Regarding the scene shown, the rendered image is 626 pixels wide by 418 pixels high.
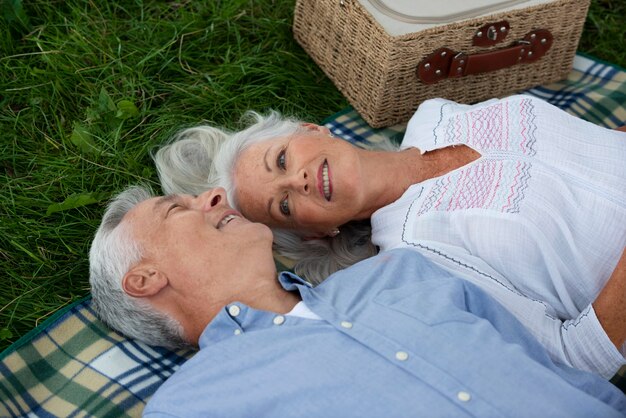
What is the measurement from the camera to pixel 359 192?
3.13 m

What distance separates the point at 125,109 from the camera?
3979 mm

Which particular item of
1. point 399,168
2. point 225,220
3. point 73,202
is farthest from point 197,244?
point 73,202

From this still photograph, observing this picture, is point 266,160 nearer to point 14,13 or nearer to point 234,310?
point 234,310

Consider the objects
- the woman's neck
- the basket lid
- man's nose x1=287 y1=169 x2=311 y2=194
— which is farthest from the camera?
the basket lid

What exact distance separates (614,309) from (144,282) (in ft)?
5.66

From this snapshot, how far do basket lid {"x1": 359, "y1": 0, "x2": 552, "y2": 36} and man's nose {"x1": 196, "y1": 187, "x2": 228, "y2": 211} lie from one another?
4.43ft

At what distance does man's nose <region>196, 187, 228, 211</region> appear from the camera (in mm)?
2846

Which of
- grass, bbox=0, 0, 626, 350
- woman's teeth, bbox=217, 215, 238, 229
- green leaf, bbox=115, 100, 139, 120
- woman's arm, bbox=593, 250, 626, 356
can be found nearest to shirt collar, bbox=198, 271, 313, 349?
woman's teeth, bbox=217, 215, 238, 229

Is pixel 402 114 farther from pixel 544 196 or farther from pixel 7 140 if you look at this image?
pixel 7 140

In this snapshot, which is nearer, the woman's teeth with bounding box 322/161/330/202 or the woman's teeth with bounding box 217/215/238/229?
the woman's teeth with bounding box 217/215/238/229

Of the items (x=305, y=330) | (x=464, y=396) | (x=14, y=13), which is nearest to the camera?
(x=464, y=396)

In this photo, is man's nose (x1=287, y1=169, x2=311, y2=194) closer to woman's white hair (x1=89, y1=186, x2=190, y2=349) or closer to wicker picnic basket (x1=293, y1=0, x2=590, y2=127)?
woman's white hair (x1=89, y1=186, x2=190, y2=349)

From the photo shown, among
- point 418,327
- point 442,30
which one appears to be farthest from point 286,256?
point 442,30

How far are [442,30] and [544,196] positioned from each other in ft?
3.81
